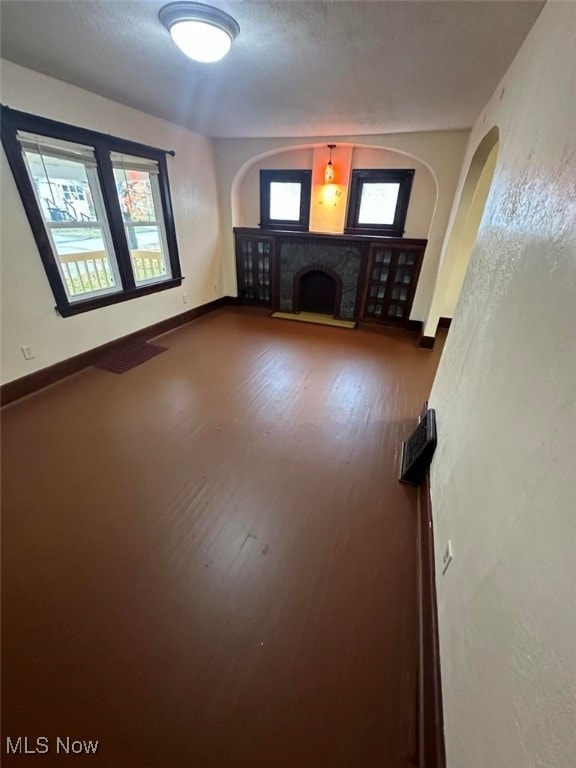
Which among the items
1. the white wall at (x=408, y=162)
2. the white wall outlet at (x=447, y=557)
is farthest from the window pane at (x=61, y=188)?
the white wall outlet at (x=447, y=557)

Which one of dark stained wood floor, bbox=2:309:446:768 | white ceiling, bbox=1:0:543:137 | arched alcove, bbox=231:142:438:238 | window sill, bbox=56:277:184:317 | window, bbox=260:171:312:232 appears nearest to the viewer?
dark stained wood floor, bbox=2:309:446:768

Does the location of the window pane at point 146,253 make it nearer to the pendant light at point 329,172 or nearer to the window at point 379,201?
the pendant light at point 329,172

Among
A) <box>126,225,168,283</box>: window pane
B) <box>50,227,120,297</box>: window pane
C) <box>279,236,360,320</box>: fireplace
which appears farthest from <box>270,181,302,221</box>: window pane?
<box>50,227,120,297</box>: window pane

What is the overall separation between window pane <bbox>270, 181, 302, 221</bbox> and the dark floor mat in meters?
2.75

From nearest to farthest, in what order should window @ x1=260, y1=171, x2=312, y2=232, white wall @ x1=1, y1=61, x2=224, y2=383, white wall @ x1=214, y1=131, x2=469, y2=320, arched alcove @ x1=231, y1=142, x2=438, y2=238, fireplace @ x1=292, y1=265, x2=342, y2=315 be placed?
white wall @ x1=1, y1=61, x2=224, y2=383 < white wall @ x1=214, y1=131, x2=469, y2=320 < arched alcove @ x1=231, y1=142, x2=438, y2=238 < window @ x1=260, y1=171, x2=312, y2=232 < fireplace @ x1=292, y1=265, x2=342, y2=315

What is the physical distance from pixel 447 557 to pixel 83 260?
3.76 m

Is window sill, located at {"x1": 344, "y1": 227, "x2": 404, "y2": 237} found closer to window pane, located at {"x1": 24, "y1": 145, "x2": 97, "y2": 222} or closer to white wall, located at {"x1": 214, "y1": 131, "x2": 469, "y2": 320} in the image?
white wall, located at {"x1": 214, "y1": 131, "x2": 469, "y2": 320}

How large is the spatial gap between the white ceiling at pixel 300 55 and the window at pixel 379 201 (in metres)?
0.91

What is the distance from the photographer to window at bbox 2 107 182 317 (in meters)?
2.42

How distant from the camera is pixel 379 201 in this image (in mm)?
4152

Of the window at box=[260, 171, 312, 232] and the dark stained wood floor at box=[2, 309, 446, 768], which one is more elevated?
the window at box=[260, 171, 312, 232]

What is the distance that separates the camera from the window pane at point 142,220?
325cm

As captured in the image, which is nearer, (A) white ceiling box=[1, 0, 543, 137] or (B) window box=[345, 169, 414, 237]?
(A) white ceiling box=[1, 0, 543, 137]

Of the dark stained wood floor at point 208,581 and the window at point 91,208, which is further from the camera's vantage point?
the window at point 91,208
